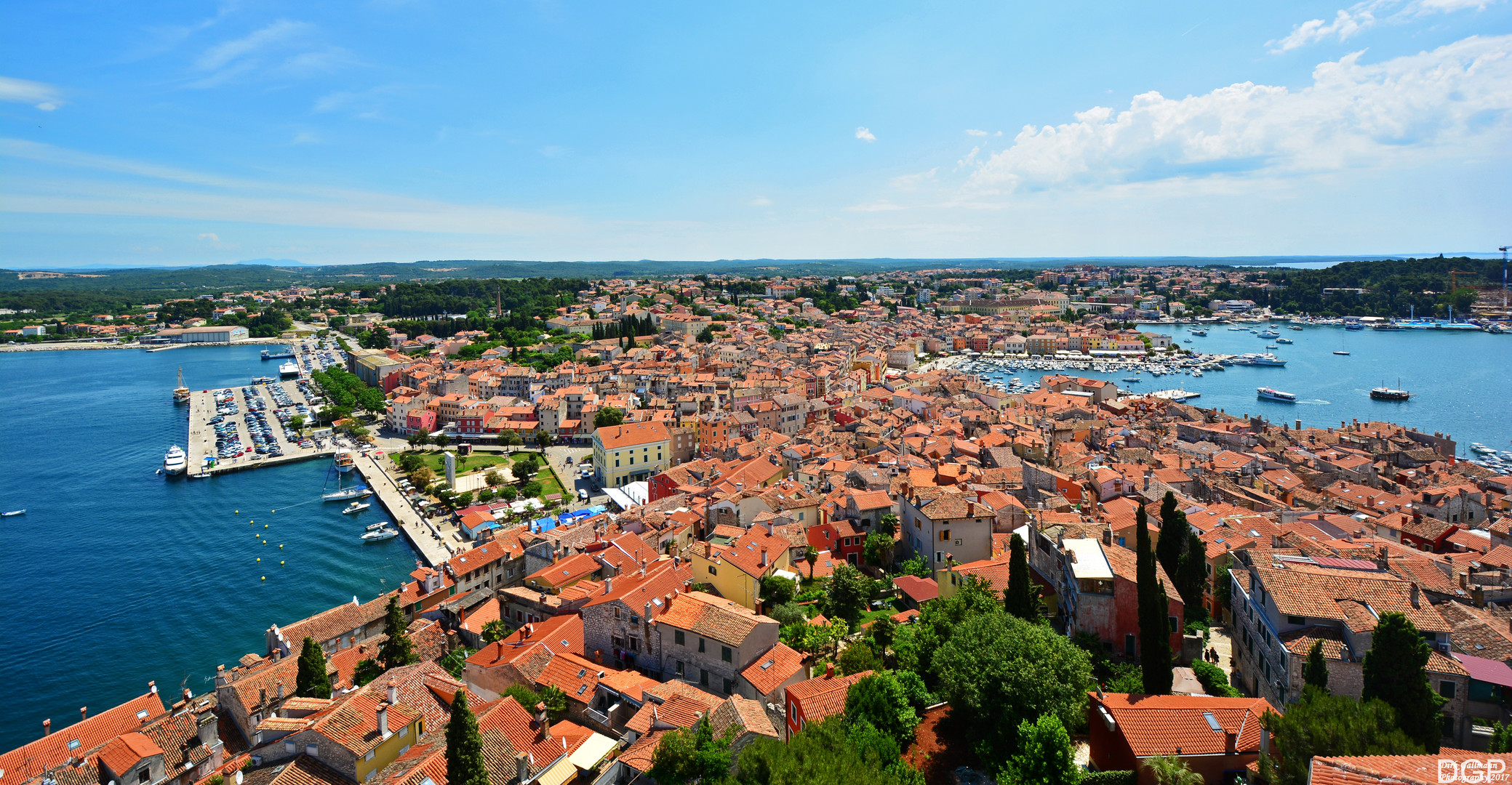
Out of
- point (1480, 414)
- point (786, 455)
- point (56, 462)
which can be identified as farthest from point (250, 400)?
point (1480, 414)

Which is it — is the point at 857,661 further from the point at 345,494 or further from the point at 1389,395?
the point at 1389,395

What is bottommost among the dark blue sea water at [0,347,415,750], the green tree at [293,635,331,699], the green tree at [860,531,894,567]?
the dark blue sea water at [0,347,415,750]

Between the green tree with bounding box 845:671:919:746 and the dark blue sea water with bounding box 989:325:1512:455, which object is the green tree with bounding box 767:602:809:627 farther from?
the dark blue sea water with bounding box 989:325:1512:455

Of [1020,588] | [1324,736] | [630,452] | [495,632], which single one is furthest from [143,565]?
[1324,736]

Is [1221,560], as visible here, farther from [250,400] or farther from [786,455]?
[250,400]

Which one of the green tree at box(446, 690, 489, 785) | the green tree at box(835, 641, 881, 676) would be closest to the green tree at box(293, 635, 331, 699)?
the green tree at box(446, 690, 489, 785)

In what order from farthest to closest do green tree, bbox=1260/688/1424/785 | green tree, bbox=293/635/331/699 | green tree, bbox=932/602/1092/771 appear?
green tree, bbox=293/635/331/699, green tree, bbox=932/602/1092/771, green tree, bbox=1260/688/1424/785
